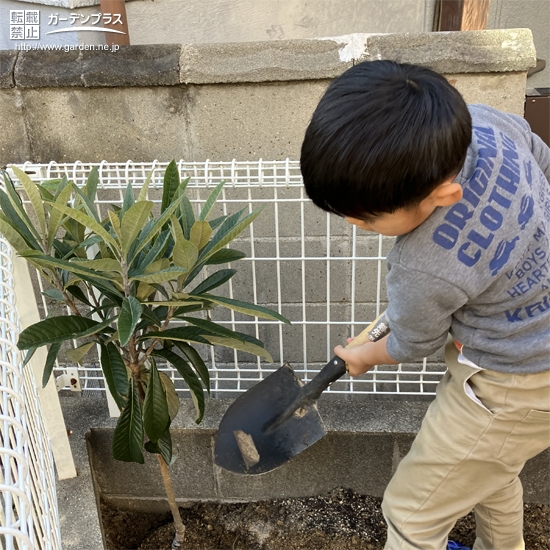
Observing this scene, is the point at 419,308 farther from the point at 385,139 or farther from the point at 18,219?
the point at 18,219

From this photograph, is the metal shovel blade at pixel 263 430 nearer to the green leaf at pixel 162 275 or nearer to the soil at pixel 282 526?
the soil at pixel 282 526

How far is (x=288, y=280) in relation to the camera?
2.30 m

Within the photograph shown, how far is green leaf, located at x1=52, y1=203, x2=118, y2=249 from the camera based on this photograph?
43.1 inches

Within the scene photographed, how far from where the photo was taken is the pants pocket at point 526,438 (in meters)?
1.31

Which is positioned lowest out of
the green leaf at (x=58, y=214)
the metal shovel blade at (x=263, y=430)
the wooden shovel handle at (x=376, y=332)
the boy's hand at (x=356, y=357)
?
the metal shovel blade at (x=263, y=430)

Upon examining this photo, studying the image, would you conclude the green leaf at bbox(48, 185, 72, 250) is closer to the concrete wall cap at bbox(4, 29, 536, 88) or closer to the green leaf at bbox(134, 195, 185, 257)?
the green leaf at bbox(134, 195, 185, 257)

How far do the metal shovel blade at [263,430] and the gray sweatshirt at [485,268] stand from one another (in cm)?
63

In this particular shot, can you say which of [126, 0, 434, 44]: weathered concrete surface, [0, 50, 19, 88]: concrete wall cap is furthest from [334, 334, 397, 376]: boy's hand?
[126, 0, 434, 44]: weathered concrete surface

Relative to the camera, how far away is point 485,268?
1110mm

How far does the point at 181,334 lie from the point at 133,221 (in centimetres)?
38

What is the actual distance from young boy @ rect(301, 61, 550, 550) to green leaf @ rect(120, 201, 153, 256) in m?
0.38

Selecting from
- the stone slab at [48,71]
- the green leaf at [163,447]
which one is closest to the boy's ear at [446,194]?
the green leaf at [163,447]

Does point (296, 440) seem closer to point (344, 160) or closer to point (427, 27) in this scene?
point (344, 160)

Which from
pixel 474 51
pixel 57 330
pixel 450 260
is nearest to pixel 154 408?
pixel 57 330
